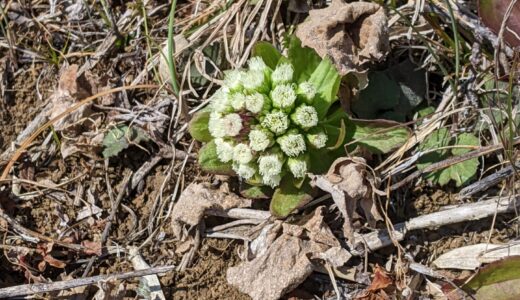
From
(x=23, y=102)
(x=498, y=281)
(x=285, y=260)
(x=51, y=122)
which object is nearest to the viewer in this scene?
(x=498, y=281)

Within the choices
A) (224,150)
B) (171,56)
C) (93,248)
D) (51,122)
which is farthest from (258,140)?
(51,122)

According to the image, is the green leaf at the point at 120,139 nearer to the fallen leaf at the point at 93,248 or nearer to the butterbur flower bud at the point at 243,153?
the fallen leaf at the point at 93,248

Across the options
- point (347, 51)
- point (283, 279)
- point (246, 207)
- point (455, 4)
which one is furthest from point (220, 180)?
point (455, 4)

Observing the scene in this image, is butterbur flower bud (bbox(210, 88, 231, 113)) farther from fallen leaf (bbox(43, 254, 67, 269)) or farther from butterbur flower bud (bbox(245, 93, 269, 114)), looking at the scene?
fallen leaf (bbox(43, 254, 67, 269))

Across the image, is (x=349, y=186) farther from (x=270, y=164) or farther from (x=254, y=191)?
(x=254, y=191)

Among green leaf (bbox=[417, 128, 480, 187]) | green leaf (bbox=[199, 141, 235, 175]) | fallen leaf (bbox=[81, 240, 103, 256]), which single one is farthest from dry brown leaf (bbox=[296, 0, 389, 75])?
fallen leaf (bbox=[81, 240, 103, 256])

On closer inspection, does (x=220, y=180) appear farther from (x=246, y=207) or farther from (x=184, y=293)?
(x=184, y=293)

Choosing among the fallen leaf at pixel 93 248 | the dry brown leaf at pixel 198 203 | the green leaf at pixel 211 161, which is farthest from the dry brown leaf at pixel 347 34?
the fallen leaf at pixel 93 248
